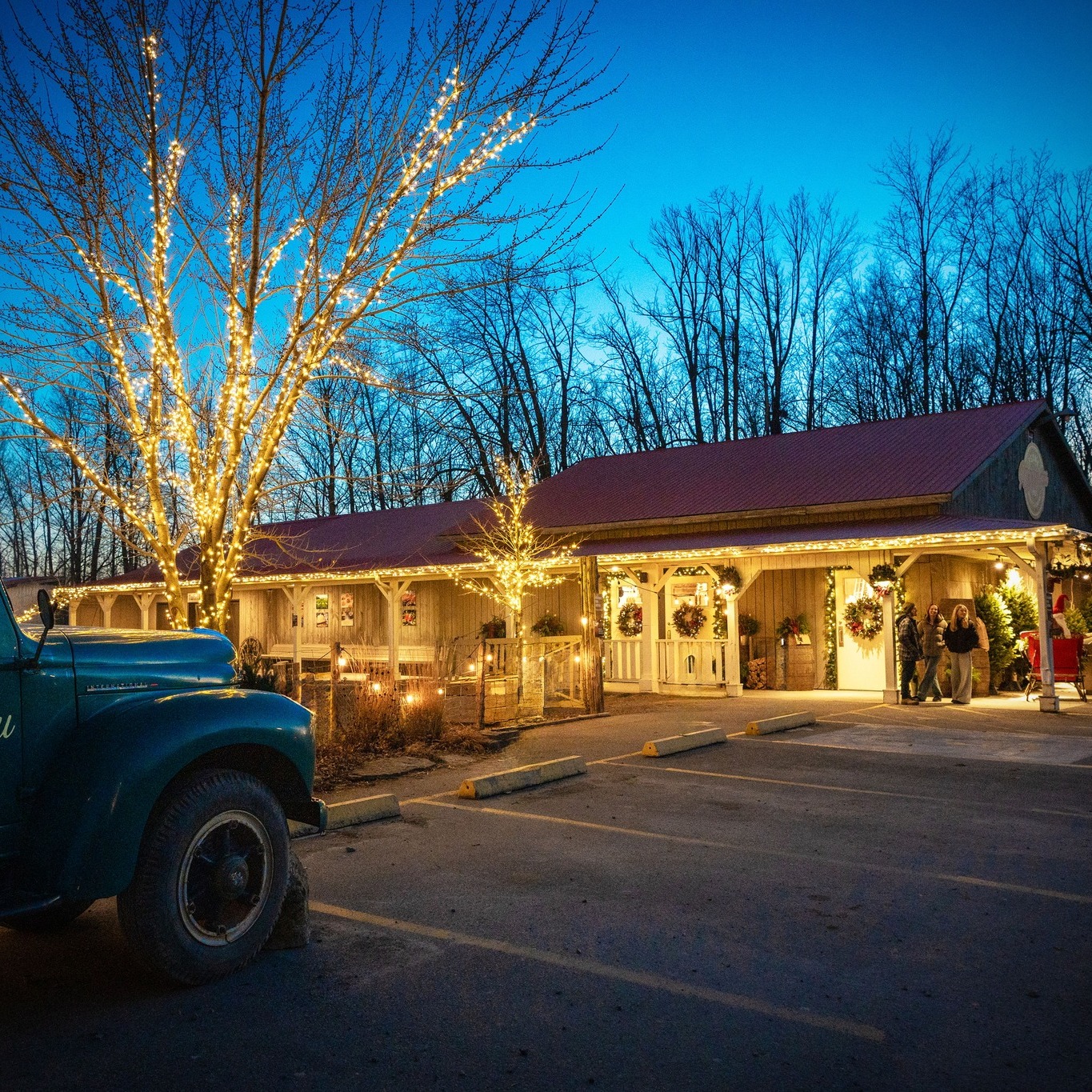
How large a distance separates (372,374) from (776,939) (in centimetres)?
773

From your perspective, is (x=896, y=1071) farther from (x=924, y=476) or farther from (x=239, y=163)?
(x=924, y=476)

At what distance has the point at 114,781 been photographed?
163 inches

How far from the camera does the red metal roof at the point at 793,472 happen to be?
20.0 m

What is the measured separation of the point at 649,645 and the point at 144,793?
17068 mm

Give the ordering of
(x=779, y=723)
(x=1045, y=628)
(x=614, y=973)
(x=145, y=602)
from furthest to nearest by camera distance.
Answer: (x=145, y=602) < (x=1045, y=628) < (x=779, y=723) < (x=614, y=973)

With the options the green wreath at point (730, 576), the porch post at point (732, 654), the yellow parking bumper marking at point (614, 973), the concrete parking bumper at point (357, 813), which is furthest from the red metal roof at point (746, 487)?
the yellow parking bumper marking at point (614, 973)

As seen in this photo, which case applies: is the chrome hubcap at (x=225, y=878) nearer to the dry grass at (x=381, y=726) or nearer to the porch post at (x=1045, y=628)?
the dry grass at (x=381, y=726)

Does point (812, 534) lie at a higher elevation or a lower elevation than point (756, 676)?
higher

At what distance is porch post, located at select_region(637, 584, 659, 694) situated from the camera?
20562mm

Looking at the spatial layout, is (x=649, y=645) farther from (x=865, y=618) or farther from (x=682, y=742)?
(x=682, y=742)

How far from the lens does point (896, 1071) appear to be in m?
3.64

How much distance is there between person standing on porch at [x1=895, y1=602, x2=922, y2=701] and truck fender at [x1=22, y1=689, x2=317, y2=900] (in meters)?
15.5

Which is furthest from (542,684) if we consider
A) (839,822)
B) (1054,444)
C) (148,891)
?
(1054,444)

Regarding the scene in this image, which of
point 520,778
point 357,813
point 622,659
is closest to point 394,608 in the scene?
point 622,659
